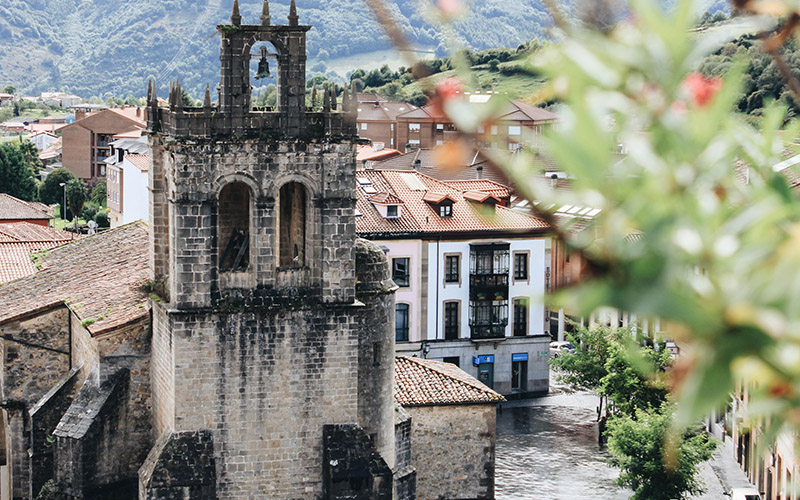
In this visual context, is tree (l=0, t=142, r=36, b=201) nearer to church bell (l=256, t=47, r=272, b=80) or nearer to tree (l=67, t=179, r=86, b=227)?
tree (l=67, t=179, r=86, b=227)

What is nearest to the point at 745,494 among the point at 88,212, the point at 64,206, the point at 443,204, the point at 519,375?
the point at 519,375

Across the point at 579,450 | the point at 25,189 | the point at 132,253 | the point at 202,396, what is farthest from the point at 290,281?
the point at 25,189

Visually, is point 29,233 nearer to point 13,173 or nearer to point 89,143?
point 13,173

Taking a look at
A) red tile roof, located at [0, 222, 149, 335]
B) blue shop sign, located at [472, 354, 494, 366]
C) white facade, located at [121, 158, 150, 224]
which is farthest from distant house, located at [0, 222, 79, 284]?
blue shop sign, located at [472, 354, 494, 366]

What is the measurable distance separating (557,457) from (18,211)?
34.4 m

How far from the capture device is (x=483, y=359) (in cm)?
4844

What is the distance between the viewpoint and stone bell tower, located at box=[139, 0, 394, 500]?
22766 mm

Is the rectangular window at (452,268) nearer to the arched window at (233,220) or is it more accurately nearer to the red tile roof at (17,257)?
the red tile roof at (17,257)

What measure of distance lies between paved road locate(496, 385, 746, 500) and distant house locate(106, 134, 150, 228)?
14.9 metres

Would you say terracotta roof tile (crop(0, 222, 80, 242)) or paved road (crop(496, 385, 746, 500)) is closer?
paved road (crop(496, 385, 746, 500))

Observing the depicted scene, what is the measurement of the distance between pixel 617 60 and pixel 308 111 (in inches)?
816

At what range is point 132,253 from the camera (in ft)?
102

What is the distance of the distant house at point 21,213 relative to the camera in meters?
62.7

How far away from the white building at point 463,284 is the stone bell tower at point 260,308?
22.9m
